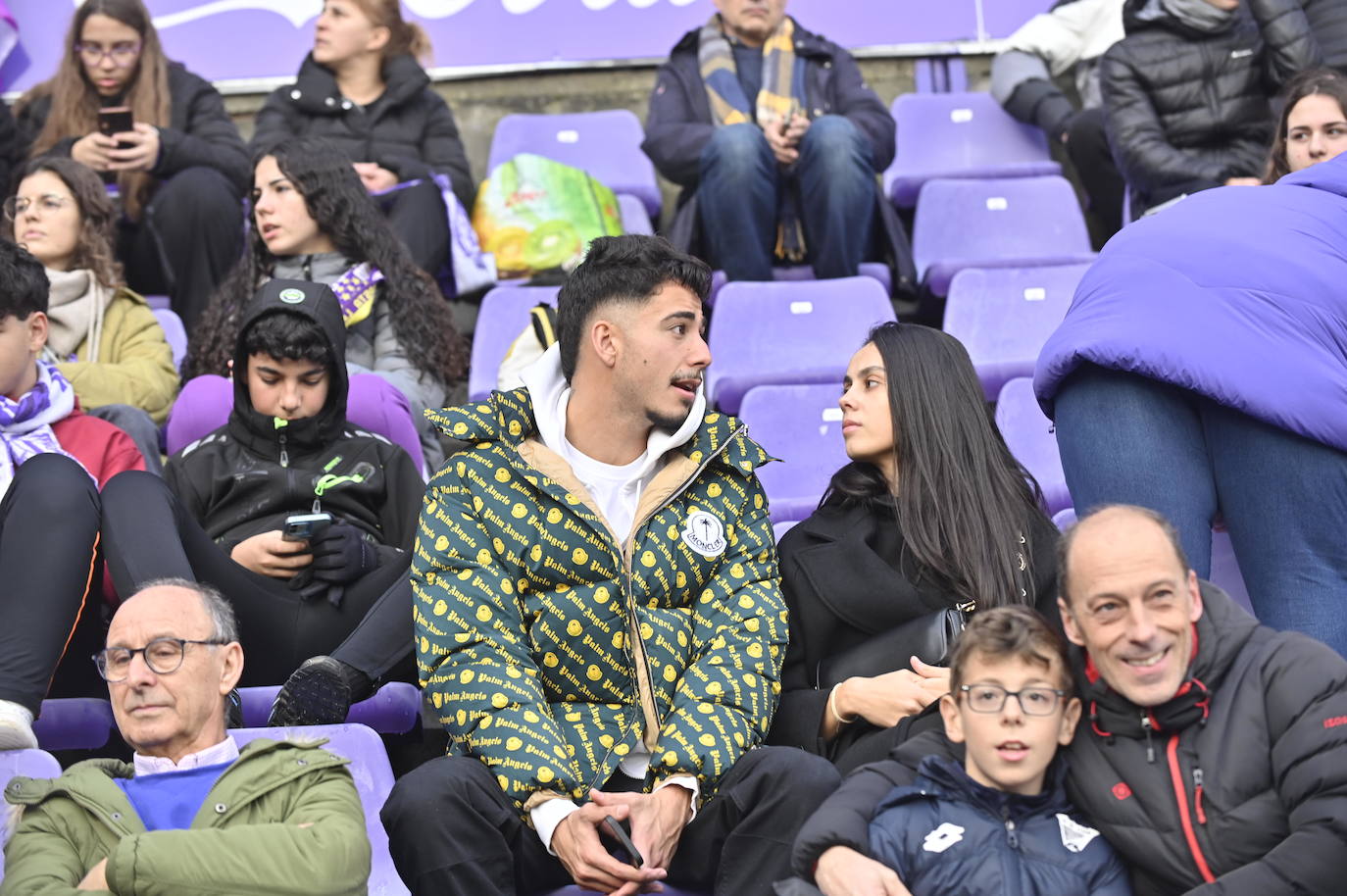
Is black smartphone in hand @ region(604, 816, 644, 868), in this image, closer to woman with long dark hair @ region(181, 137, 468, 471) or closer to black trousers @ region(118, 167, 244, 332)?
woman with long dark hair @ region(181, 137, 468, 471)

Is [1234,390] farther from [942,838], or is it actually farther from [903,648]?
[942,838]

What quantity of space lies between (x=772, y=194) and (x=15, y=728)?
3.13 meters

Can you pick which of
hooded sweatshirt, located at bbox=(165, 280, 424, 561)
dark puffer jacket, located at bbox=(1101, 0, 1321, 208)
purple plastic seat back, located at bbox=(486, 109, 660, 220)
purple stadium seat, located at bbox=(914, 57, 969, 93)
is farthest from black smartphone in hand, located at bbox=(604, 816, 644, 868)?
purple stadium seat, located at bbox=(914, 57, 969, 93)

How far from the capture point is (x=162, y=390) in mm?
4293

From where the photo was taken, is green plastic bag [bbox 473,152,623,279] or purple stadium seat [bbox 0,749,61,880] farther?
green plastic bag [bbox 473,152,623,279]

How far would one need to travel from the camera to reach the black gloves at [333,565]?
3309 millimetres

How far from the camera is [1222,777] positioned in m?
2.36

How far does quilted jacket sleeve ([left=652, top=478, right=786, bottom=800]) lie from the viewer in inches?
108

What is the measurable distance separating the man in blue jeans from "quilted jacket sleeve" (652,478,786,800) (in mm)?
2255

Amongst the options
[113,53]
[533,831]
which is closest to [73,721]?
[533,831]

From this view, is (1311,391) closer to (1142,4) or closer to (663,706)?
(663,706)

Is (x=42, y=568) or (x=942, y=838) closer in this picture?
(x=942, y=838)

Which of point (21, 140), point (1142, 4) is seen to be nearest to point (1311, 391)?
point (1142, 4)

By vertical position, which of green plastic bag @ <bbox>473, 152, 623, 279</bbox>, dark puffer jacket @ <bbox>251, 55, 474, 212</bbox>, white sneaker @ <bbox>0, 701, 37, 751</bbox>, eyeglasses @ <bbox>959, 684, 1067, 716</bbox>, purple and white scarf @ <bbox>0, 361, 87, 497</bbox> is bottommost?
eyeglasses @ <bbox>959, 684, 1067, 716</bbox>
